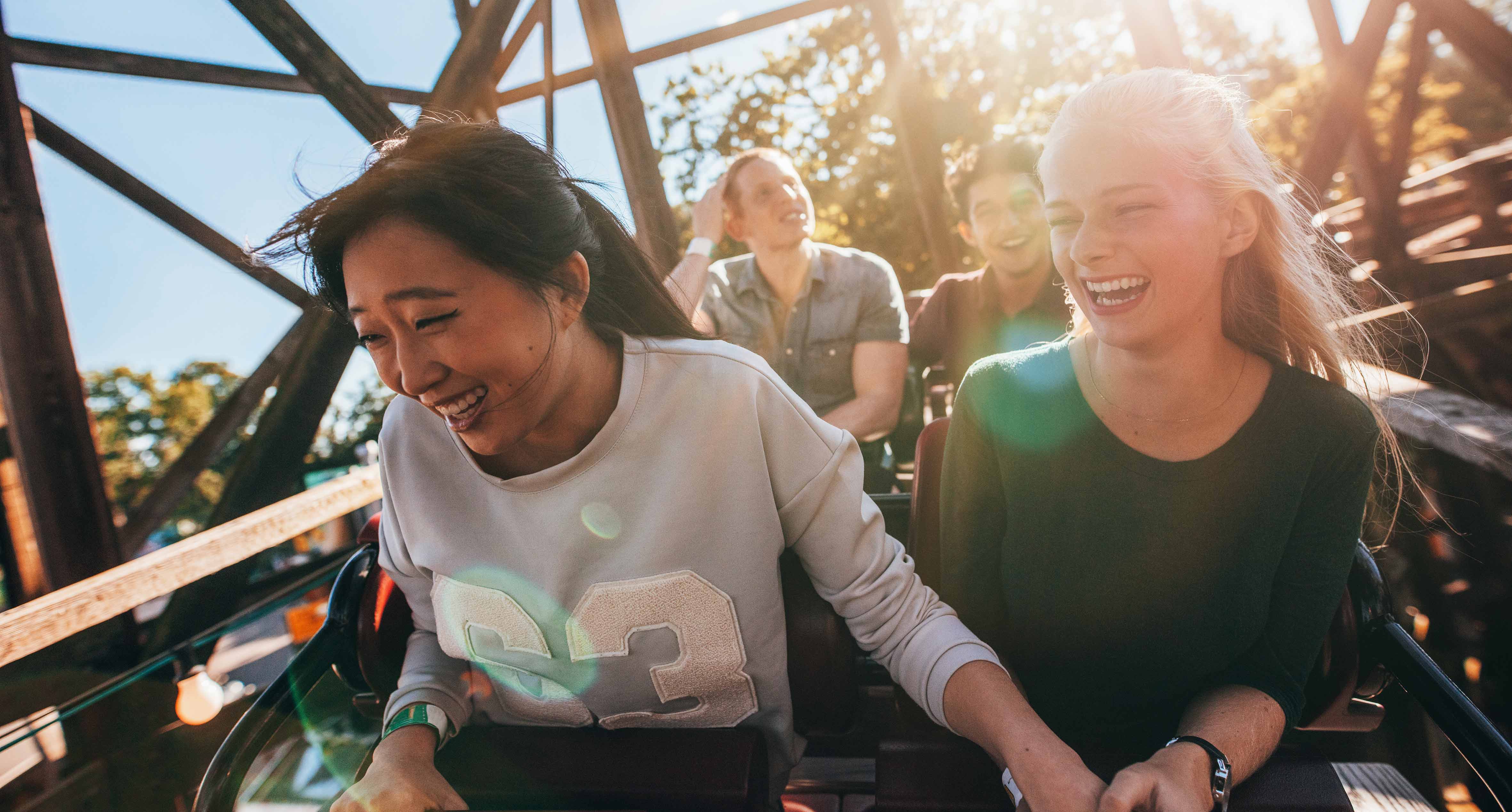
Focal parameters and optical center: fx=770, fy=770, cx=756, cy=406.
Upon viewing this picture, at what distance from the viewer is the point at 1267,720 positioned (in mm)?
1030

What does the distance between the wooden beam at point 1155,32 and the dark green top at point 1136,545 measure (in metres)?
1.78

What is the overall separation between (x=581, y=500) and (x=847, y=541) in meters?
0.38

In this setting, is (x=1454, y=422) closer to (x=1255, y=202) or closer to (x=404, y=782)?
(x=1255, y=202)

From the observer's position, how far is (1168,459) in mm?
1095

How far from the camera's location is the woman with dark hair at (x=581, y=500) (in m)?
0.96

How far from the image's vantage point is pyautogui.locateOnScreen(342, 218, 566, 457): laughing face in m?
0.91

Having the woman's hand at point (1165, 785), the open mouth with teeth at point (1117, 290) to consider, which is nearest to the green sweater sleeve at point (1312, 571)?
the woman's hand at point (1165, 785)

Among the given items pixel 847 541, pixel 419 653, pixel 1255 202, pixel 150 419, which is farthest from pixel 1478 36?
pixel 150 419

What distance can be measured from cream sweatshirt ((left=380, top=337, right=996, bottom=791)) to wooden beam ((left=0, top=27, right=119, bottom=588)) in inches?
59.7

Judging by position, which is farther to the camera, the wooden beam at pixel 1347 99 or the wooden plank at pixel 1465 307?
the wooden beam at pixel 1347 99

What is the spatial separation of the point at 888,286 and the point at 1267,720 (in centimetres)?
183

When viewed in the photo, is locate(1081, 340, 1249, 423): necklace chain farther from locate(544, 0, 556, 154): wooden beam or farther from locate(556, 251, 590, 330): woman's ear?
locate(544, 0, 556, 154): wooden beam

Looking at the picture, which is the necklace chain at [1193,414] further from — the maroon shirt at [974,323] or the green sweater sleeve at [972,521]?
the maroon shirt at [974,323]

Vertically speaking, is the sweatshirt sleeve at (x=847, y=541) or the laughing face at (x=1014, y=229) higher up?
the laughing face at (x=1014, y=229)
